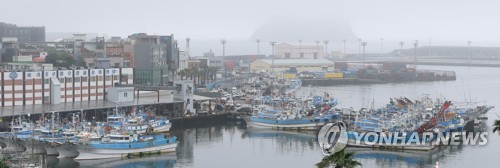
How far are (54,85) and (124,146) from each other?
3666mm

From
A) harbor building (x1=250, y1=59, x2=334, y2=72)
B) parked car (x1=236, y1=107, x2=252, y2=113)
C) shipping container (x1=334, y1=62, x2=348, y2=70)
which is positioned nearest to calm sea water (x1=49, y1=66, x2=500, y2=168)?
parked car (x1=236, y1=107, x2=252, y2=113)

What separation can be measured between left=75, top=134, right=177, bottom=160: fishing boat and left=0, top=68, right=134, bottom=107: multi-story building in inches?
132

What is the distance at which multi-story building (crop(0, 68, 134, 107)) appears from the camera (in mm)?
14039

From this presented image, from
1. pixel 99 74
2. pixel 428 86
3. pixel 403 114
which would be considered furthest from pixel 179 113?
pixel 428 86

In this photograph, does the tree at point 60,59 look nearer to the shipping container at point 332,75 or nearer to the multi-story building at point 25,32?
the multi-story building at point 25,32

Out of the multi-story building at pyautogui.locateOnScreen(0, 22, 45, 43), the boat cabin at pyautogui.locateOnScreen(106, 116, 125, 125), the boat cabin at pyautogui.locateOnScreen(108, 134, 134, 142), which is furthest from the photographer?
the multi-story building at pyautogui.locateOnScreen(0, 22, 45, 43)

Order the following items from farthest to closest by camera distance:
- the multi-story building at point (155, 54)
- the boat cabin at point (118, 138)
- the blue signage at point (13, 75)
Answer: the multi-story building at point (155, 54)
the blue signage at point (13, 75)
the boat cabin at point (118, 138)

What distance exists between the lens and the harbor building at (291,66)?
31.4 metres

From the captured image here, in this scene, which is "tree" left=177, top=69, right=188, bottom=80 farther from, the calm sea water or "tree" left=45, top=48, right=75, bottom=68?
the calm sea water

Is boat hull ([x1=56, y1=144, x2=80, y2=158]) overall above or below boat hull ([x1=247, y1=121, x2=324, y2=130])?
below

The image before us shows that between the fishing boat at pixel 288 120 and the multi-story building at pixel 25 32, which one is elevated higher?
the multi-story building at pixel 25 32

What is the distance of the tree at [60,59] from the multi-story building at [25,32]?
26.4 feet

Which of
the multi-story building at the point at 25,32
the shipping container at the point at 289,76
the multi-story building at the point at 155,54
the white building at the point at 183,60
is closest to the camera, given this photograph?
the multi-story building at the point at 155,54

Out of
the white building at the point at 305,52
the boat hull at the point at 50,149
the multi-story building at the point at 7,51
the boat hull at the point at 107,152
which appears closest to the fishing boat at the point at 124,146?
the boat hull at the point at 107,152
